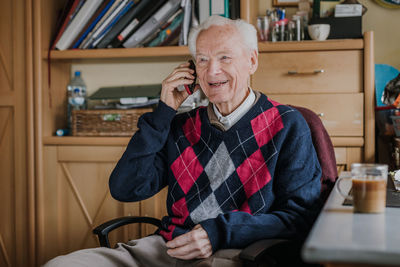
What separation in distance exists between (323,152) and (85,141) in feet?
4.07

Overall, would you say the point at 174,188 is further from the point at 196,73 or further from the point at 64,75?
the point at 64,75

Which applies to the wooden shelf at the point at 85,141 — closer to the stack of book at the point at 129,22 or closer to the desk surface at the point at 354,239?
the stack of book at the point at 129,22

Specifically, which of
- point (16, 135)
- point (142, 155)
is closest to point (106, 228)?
point (142, 155)

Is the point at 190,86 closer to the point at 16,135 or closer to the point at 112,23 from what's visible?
the point at 112,23

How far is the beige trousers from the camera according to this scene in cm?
135

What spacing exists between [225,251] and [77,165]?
1.24m

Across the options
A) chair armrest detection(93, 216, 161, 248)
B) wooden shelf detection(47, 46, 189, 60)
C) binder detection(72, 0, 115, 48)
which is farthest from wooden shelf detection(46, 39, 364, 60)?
chair armrest detection(93, 216, 161, 248)

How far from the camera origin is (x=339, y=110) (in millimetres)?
1955

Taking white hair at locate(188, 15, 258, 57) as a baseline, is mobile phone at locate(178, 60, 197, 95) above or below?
below

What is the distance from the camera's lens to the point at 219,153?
1.51 metres

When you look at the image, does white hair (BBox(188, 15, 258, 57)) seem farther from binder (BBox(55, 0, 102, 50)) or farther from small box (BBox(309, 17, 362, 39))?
binder (BBox(55, 0, 102, 50))

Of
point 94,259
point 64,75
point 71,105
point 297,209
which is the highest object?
point 64,75

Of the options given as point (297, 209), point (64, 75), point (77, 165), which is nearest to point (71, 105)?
point (64, 75)

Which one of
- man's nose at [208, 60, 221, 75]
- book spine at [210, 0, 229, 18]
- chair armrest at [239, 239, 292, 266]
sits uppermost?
book spine at [210, 0, 229, 18]
